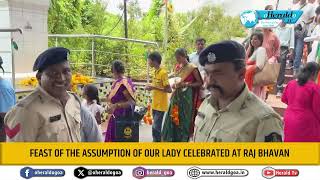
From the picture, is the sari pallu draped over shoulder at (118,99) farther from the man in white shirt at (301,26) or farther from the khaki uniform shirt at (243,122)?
the khaki uniform shirt at (243,122)

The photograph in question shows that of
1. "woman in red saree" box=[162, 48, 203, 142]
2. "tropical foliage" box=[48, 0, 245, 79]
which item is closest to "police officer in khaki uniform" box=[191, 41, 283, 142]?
"woman in red saree" box=[162, 48, 203, 142]

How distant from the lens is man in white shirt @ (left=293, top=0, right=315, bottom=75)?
10.1 ft

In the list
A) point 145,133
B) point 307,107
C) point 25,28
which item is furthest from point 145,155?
point 25,28

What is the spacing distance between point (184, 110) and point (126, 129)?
20.6 inches

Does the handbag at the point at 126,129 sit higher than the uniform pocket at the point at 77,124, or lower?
lower

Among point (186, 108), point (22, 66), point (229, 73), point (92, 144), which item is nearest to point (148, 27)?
point (186, 108)

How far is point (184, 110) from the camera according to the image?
10.8ft

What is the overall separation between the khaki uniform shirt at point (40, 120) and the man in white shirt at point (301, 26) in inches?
84.4

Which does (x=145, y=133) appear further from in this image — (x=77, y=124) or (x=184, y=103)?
(x=77, y=124)

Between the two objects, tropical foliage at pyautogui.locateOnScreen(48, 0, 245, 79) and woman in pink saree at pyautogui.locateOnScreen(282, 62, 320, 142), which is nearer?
woman in pink saree at pyautogui.locateOnScreen(282, 62, 320, 142)

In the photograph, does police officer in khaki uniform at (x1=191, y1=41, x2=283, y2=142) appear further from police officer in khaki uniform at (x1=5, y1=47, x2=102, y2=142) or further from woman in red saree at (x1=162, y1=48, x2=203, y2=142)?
woman in red saree at (x1=162, y1=48, x2=203, y2=142)

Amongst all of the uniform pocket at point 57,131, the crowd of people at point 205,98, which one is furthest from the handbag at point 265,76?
the uniform pocket at point 57,131

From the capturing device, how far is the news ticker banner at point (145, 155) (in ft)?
4.88

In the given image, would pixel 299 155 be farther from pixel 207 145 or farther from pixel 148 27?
pixel 148 27
